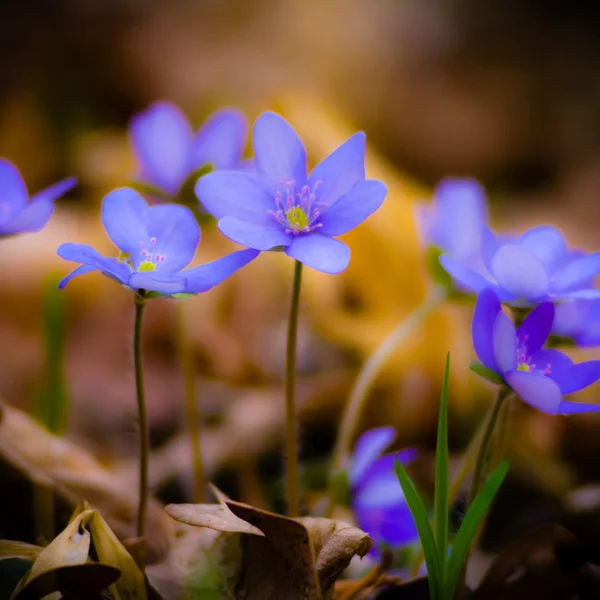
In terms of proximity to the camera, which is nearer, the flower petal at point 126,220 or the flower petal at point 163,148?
the flower petal at point 126,220

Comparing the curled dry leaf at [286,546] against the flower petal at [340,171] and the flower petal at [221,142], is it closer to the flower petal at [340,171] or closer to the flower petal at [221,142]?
the flower petal at [340,171]

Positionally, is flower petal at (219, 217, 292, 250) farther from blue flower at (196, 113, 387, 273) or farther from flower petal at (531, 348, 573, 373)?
flower petal at (531, 348, 573, 373)

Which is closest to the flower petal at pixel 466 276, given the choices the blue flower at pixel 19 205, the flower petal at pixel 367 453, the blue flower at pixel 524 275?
the blue flower at pixel 524 275

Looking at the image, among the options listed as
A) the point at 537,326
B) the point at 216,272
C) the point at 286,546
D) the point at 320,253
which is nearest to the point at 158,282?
the point at 216,272

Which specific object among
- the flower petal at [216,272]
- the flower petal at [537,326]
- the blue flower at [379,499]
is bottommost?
the blue flower at [379,499]

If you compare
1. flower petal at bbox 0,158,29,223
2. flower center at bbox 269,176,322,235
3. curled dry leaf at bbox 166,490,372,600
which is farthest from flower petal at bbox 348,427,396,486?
flower petal at bbox 0,158,29,223

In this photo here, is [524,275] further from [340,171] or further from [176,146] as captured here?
[176,146]
